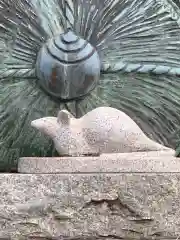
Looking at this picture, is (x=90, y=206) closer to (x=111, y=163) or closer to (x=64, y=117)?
(x=111, y=163)

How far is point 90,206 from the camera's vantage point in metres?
1.52

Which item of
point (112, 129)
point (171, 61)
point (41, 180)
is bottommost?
point (41, 180)

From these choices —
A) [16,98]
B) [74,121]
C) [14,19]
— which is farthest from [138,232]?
[14,19]

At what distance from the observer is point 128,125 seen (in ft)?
5.42

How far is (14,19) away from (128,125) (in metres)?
0.59

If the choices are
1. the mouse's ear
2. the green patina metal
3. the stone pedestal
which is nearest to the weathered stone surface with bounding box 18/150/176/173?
the stone pedestal

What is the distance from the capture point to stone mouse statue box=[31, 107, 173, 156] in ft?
5.38

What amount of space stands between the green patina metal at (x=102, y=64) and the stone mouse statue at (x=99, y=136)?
0.30 m

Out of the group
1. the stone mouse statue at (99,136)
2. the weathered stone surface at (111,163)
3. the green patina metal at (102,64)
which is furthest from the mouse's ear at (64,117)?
the green patina metal at (102,64)

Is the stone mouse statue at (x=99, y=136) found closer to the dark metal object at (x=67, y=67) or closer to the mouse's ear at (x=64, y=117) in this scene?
the mouse's ear at (x=64, y=117)

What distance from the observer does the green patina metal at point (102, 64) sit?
1.97 metres

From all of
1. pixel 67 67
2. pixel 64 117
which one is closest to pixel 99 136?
pixel 64 117

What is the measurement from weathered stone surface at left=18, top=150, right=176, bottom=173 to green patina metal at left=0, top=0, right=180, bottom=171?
0.34m

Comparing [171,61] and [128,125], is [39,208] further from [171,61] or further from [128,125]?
[171,61]
